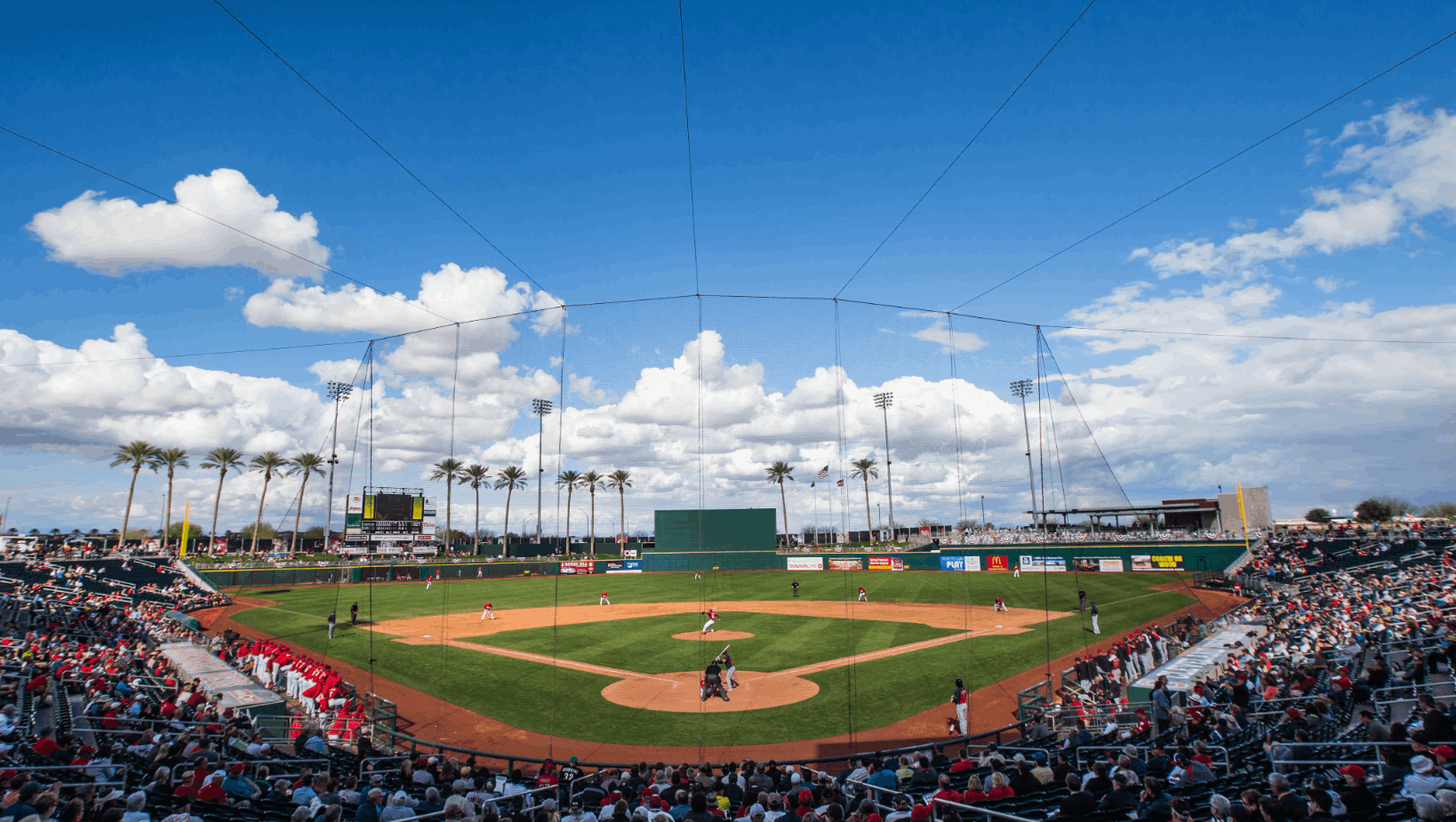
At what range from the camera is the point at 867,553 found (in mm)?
63125

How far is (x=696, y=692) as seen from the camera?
21.1 m

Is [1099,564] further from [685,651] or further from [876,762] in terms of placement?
[876,762]

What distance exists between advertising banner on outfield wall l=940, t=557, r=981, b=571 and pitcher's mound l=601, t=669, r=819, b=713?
126ft

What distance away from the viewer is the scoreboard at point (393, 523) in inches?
2313

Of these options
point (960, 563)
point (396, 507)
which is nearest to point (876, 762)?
point (960, 563)

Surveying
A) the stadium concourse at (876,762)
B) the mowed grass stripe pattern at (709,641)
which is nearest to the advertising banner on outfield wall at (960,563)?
the mowed grass stripe pattern at (709,641)

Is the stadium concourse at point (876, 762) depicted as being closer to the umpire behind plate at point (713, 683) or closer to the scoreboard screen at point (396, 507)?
the umpire behind plate at point (713, 683)

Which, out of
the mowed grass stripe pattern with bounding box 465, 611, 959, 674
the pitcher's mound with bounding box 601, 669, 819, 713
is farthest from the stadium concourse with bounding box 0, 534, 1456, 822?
the mowed grass stripe pattern with bounding box 465, 611, 959, 674

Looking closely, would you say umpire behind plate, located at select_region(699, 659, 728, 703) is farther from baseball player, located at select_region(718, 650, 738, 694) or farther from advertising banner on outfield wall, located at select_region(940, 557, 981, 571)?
advertising banner on outfield wall, located at select_region(940, 557, 981, 571)

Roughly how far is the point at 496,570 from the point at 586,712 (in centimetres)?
5316

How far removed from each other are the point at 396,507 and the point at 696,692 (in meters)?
47.9

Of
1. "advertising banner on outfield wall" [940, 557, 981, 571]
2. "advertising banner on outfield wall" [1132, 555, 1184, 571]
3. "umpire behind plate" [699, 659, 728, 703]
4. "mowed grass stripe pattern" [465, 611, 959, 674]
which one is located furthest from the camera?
"advertising banner on outfield wall" [940, 557, 981, 571]

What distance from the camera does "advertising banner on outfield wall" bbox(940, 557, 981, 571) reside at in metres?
56.5

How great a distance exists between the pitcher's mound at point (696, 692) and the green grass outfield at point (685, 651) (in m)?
0.48
